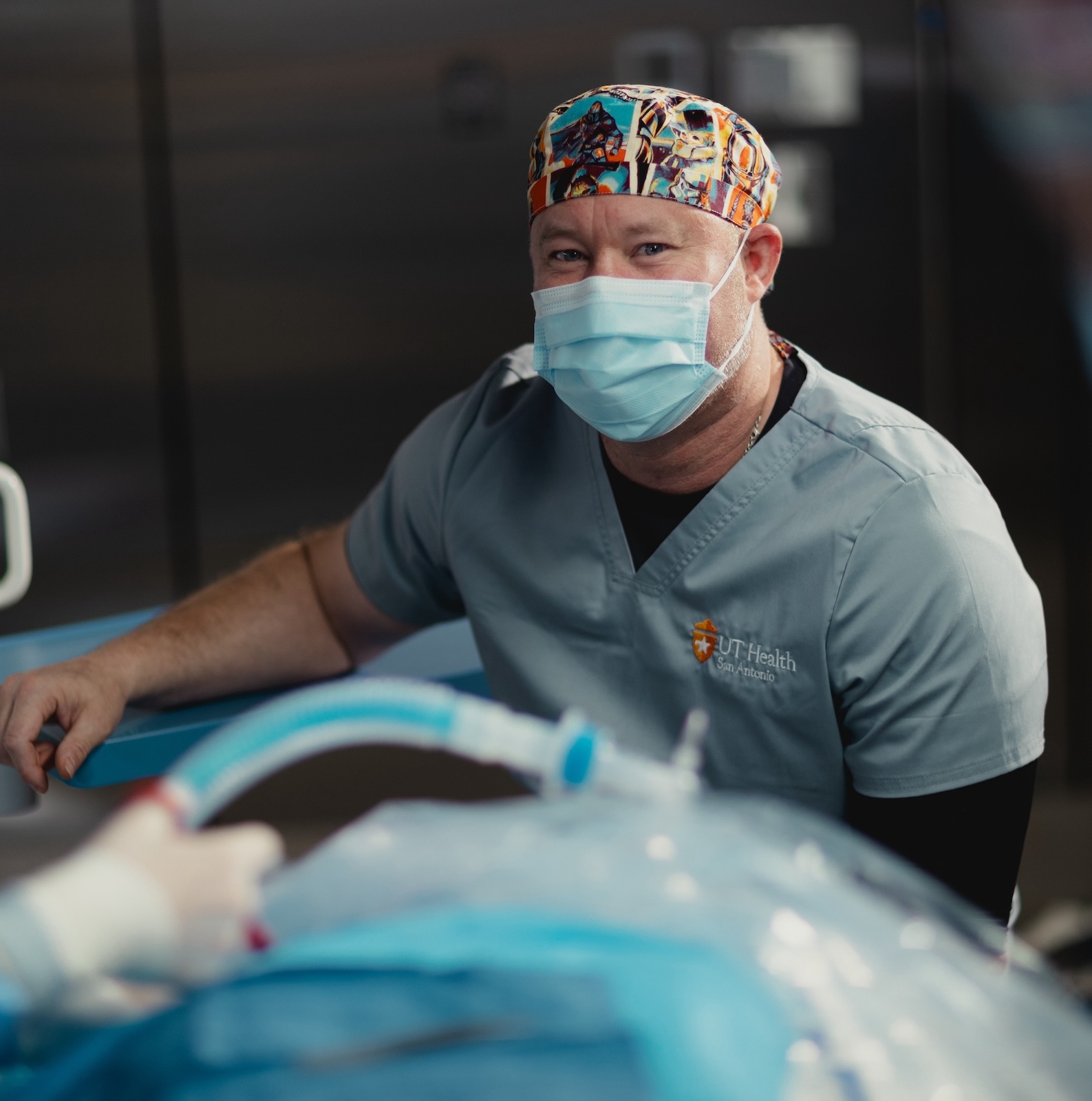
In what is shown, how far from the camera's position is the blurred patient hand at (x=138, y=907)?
0.44 metres

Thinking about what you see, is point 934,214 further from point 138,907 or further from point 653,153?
point 138,907

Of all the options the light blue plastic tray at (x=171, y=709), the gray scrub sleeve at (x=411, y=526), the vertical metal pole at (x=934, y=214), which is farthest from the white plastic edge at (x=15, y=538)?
the vertical metal pole at (x=934, y=214)

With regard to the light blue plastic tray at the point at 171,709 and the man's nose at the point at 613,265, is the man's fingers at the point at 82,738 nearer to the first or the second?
the light blue plastic tray at the point at 171,709

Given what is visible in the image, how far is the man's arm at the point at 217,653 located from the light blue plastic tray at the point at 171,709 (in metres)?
0.02

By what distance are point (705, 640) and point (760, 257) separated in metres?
0.40

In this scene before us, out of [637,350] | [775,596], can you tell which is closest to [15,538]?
[637,350]

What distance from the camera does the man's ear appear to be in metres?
1.24

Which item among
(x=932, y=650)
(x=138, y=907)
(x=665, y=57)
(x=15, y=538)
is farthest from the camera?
(x=665, y=57)

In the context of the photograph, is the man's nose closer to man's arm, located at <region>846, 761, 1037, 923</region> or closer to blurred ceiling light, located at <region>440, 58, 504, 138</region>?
man's arm, located at <region>846, 761, 1037, 923</region>

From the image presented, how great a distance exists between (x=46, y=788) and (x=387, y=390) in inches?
54.9

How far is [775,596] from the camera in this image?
1.13 m

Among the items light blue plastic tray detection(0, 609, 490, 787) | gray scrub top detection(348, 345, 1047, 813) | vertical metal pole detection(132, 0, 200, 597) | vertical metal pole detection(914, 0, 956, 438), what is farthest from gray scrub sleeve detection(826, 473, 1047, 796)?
vertical metal pole detection(132, 0, 200, 597)

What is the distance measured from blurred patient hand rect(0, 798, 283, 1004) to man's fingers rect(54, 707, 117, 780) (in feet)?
2.15

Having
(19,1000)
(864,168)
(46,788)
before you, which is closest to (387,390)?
(864,168)
